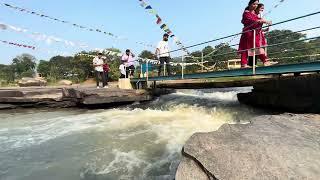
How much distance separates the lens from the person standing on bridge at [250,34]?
863cm

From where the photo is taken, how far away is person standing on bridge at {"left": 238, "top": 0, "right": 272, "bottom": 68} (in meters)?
8.63

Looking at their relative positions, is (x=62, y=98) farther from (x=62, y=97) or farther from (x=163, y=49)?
(x=163, y=49)

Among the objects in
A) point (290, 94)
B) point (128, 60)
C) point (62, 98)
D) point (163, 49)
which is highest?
point (163, 49)

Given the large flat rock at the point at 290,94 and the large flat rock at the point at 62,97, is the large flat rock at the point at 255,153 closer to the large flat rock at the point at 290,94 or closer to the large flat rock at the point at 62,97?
the large flat rock at the point at 290,94

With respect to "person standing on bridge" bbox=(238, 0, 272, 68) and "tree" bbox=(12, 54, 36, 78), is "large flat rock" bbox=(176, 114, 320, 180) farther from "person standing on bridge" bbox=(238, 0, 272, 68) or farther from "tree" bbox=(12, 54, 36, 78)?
"tree" bbox=(12, 54, 36, 78)

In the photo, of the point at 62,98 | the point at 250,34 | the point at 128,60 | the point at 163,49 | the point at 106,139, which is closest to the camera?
the point at 106,139

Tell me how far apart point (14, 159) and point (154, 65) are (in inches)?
371

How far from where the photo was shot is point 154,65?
15.4m

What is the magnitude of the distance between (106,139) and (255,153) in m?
4.83

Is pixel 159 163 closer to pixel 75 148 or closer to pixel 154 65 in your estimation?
pixel 75 148

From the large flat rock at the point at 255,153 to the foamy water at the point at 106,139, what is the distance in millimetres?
1482

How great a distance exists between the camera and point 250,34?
8.95m

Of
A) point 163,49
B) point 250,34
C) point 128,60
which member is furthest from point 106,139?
point 128,60

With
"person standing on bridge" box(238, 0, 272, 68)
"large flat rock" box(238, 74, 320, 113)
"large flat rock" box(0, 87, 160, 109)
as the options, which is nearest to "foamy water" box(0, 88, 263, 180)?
"large flat rock" box(238, 74, 320, 113)
